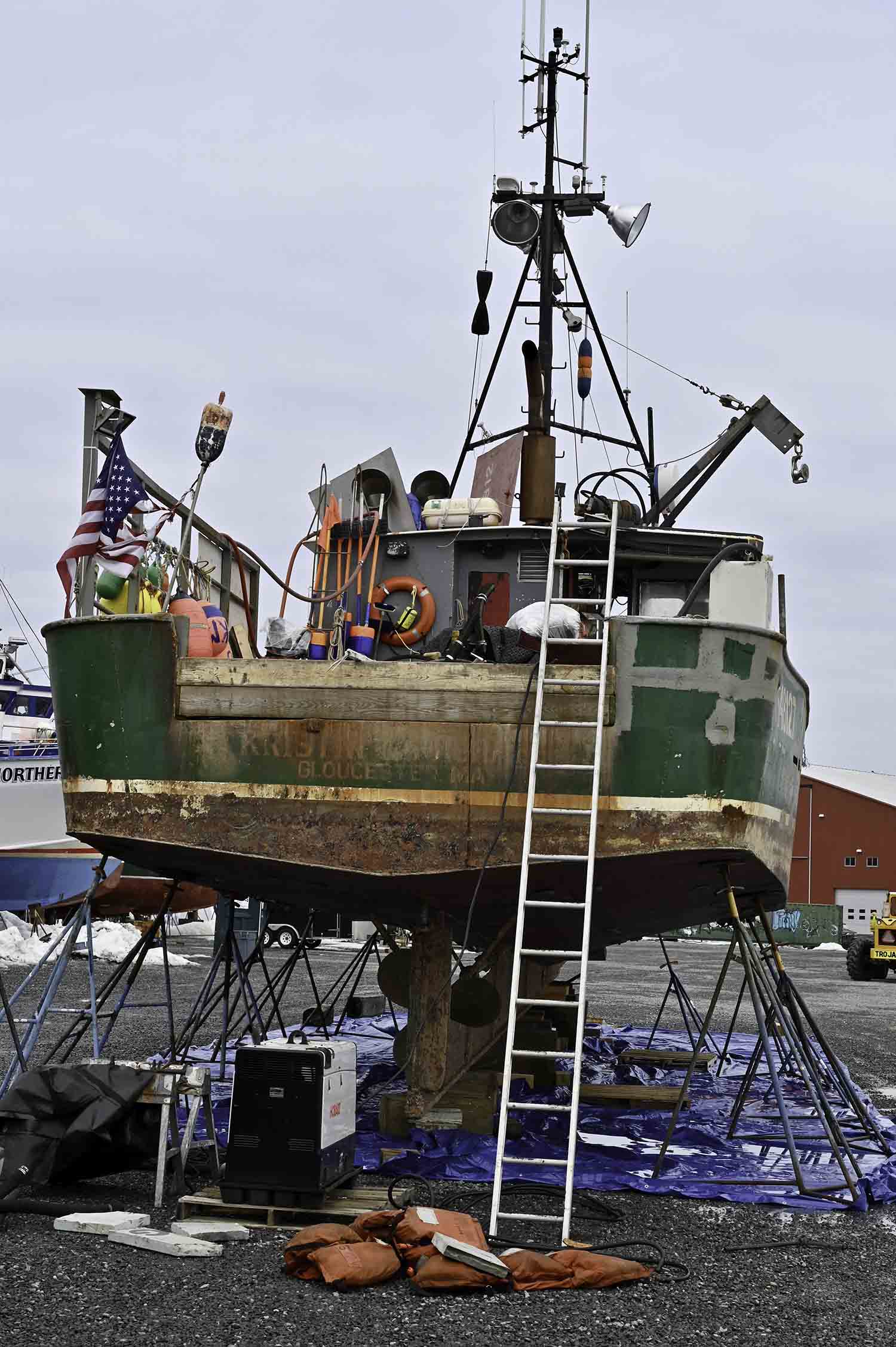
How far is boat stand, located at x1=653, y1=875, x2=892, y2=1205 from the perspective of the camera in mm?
8398

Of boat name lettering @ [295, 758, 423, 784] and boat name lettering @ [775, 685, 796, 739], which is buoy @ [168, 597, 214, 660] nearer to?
boat name lettering @ [295, 758, 423, 784]

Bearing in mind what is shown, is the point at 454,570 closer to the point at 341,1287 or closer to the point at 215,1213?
the point at 215,1213

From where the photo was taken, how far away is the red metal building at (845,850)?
175 feet

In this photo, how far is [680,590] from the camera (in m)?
Answer: 10.9

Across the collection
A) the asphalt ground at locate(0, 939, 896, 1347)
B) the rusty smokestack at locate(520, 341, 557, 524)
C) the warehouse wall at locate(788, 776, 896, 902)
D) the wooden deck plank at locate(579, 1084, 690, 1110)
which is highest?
the rusty smokestack at locate(520, 341, 557, 524)

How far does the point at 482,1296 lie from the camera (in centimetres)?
607

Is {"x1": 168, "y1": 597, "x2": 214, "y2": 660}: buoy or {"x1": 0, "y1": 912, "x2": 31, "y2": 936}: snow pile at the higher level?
{"x1": 168, "y1": 597, "x2": 214, "y2": 660}: buoy

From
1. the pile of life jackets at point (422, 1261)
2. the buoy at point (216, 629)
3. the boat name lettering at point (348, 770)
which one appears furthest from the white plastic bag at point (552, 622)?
the pile of life jackets at point (422, 1261)

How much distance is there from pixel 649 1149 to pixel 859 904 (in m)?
46.5

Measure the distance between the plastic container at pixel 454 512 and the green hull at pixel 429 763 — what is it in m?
2.81

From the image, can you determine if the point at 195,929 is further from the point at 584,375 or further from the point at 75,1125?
the point at 75,1125

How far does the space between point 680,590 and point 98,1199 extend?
611cm

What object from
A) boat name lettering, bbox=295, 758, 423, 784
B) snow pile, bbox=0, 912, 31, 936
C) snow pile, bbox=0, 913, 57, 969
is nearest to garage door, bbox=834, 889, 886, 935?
snow pile, bbox=0, 912, 31, 936

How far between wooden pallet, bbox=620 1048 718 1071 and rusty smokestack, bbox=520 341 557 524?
646cm
